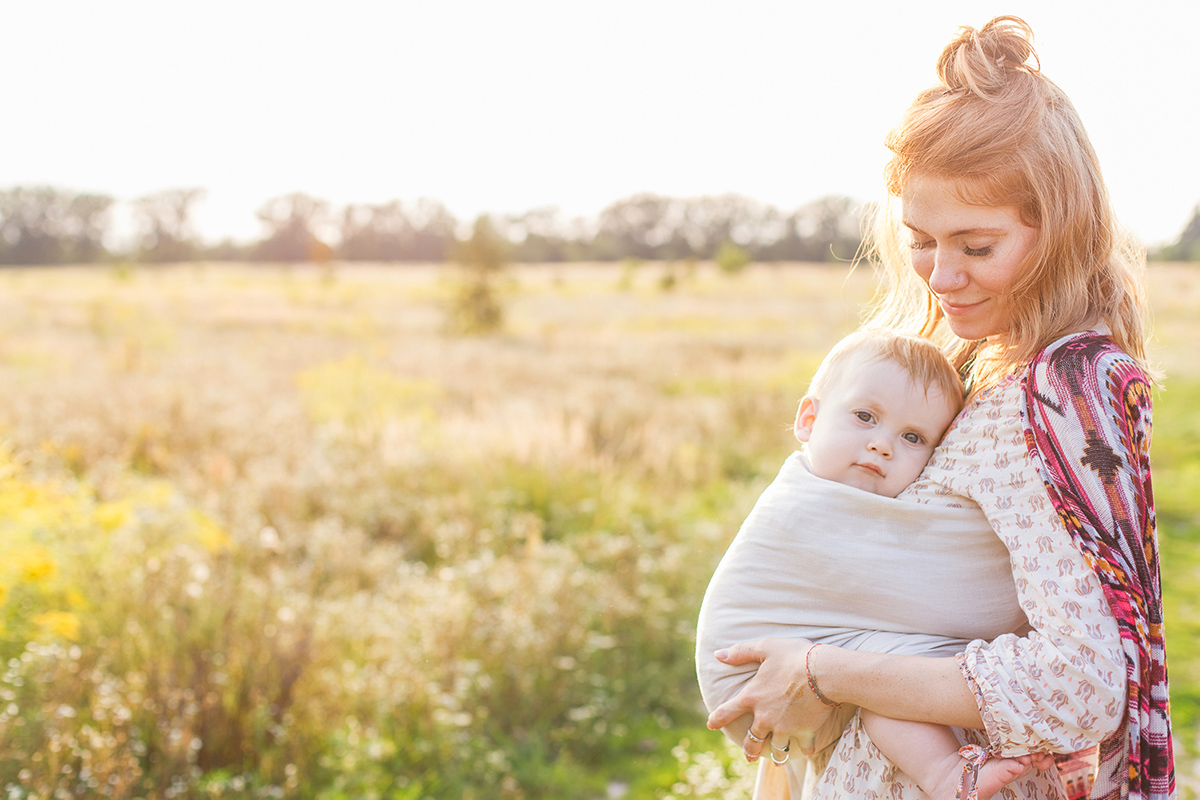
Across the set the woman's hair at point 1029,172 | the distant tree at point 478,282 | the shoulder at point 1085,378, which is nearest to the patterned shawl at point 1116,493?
the shoulder at point 1085,378

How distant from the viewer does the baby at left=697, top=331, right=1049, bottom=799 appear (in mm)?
Result: 1385

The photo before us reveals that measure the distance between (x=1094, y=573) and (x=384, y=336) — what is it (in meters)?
18.8

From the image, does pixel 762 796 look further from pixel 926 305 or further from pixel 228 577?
pixel 228 577

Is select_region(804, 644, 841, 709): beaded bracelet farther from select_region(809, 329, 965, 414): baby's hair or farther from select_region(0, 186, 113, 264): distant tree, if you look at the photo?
select_region(0, 186, 113, 264): distant tree

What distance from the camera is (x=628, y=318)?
26938 millimetres

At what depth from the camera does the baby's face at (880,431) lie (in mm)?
1545

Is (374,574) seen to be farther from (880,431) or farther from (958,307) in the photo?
(958,307)

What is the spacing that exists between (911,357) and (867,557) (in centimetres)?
44

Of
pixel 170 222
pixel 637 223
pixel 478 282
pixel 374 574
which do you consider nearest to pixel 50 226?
pixel 170 222

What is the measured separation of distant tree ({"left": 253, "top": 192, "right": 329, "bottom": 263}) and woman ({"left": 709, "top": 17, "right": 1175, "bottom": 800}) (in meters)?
66.7

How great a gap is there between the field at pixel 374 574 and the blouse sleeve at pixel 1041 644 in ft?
2.19

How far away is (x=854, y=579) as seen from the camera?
1.45m

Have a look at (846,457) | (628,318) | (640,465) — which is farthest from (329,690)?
(628,318)

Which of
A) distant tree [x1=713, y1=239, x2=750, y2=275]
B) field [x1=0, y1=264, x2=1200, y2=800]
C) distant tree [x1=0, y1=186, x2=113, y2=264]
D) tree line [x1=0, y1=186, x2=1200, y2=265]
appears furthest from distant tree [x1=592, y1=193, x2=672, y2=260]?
field [x1=0, y1=264, x2=1200, y2=800]
